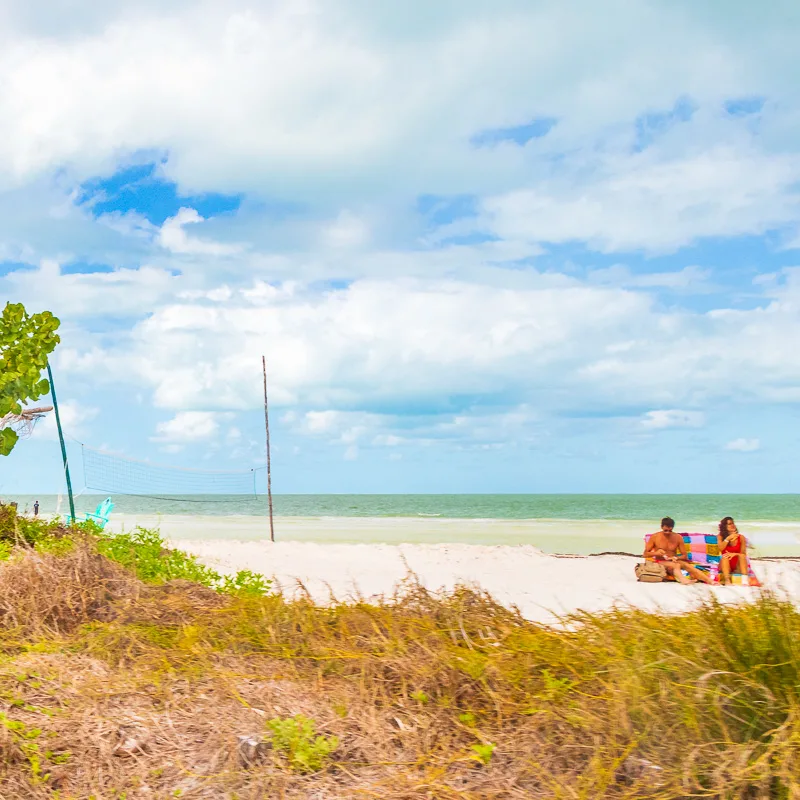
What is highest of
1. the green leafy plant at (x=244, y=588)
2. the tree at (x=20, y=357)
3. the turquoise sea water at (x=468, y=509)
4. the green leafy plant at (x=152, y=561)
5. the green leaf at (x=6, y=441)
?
the tree at (x=20, y=357)

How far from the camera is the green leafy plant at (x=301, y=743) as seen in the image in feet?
9.94

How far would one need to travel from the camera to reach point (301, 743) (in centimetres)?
307

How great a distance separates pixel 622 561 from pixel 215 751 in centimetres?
1115

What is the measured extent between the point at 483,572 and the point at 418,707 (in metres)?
8.67

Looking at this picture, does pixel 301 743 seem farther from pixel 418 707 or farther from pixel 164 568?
pixel 164 568

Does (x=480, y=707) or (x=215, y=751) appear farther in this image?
(x=480, y=707)

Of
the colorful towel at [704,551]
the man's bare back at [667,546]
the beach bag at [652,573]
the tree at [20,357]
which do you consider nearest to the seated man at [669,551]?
the man's bare back at [667,546]

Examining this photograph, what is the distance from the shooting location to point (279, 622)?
4.49 metres

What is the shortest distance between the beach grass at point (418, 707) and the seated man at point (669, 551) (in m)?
7.09

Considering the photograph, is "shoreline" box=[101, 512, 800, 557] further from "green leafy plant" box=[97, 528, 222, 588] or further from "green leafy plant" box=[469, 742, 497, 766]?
"green leafy plant" box=[469, 742, 497, 766]

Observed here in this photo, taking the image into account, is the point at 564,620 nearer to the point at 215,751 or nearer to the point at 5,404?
the point at 215,751

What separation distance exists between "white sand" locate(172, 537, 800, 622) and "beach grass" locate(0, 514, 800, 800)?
2.72m

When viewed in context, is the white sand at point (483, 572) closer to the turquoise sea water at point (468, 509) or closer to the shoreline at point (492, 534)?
the shoreline at point (492, 534)

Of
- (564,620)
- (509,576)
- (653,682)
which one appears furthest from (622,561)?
(653,682)
